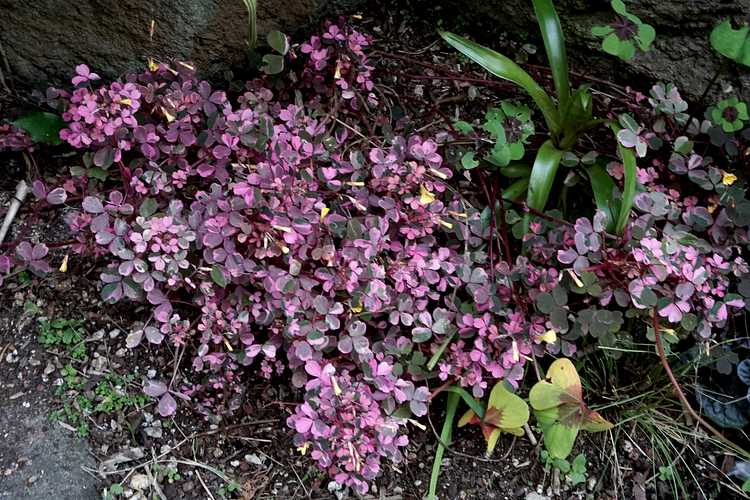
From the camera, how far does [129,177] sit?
204 centimetres

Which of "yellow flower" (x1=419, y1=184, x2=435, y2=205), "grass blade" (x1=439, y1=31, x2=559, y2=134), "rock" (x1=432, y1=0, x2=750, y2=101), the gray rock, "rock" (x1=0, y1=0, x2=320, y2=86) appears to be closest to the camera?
the gray rock

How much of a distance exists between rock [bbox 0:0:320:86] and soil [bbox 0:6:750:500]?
333mm

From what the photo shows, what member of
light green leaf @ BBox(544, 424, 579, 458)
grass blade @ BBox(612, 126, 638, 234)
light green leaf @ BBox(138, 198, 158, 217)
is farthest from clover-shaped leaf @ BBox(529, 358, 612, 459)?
light green leaf @ BBox(138, 198, 158, 217)

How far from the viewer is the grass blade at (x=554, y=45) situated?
90.4 inches

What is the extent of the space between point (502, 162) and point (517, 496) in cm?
105

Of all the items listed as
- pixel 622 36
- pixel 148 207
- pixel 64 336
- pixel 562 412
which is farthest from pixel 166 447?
pixel 622 36

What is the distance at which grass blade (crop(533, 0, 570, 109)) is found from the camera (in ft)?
7.54

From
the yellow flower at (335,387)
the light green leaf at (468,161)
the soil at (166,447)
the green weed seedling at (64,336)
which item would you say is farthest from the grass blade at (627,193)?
the green weed seedling at (64,336)

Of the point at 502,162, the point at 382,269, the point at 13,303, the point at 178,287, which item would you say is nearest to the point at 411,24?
the point at 502,162

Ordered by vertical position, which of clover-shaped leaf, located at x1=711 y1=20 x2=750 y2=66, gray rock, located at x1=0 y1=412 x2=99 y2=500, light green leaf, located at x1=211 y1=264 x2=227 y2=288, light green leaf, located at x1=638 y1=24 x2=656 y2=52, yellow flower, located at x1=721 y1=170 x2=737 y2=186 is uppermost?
clover-shaped leaf, located at x1=711 y1=20 x2=750 y2=66

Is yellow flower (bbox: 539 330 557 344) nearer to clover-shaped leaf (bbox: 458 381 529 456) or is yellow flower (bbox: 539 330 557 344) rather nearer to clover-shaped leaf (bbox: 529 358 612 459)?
clover-shaped leaf (bbox: 529 358 612 459)

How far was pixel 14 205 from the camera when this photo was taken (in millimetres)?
2170

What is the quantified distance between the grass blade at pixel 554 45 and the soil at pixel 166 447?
1.15m

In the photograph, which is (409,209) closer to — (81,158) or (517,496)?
(517,496)
